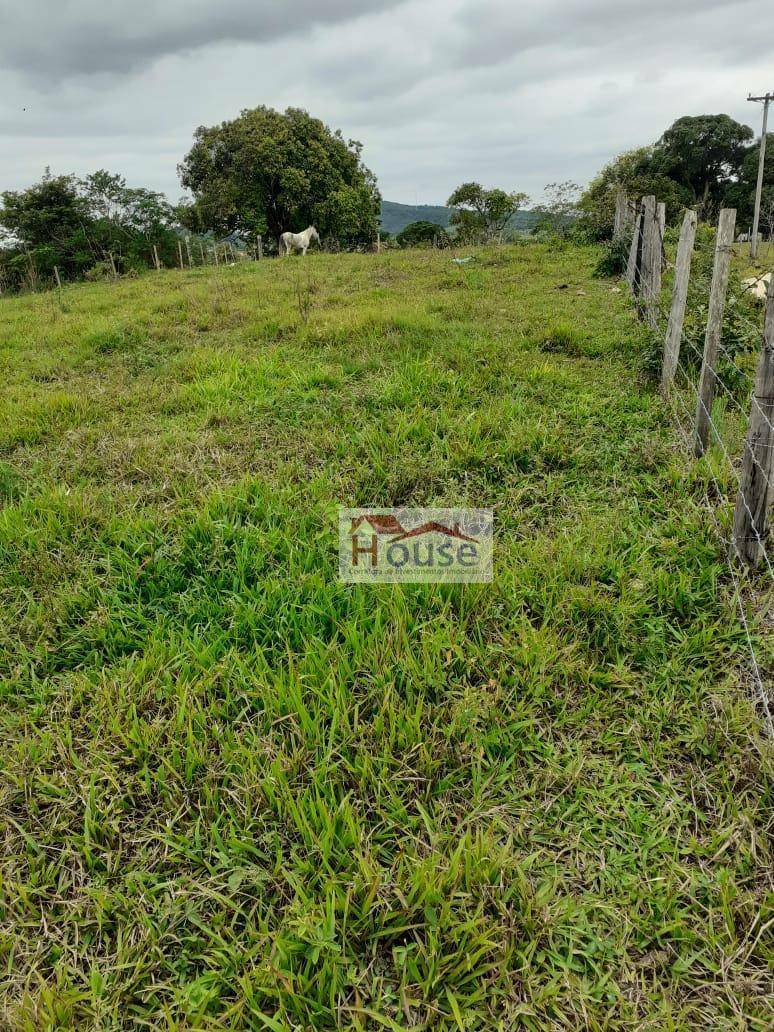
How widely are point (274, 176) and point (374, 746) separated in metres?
28.4

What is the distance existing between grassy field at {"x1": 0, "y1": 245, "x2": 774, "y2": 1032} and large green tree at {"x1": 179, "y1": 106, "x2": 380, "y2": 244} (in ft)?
83.0

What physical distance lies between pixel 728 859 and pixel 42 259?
118 feet

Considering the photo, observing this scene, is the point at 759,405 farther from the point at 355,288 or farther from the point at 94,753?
the point at 355,288

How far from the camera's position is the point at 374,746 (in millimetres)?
1999

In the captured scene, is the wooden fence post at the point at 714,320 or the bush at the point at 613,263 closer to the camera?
the wooden fence post at the point at 714,320

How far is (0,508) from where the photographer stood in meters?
3.55

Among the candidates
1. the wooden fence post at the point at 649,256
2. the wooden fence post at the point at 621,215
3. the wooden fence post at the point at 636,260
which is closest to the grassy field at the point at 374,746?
the wooden fence post at the point at 649,256

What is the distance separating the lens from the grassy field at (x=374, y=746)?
4.73 ft

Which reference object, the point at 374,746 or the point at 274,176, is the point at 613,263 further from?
the point at 274,176

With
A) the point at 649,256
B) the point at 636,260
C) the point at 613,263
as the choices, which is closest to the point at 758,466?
the point at 649,256

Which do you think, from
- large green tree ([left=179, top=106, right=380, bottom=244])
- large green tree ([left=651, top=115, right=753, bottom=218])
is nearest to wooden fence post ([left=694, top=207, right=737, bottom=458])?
large green tree ([left=179, top=106, right=380, bottom=244])

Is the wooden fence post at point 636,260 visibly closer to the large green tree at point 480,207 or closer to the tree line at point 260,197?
the tree line at point 260,197

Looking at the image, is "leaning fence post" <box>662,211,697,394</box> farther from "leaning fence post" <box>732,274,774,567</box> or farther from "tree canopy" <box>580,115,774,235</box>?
"tree canopy" <box>580,115,774,235</box>

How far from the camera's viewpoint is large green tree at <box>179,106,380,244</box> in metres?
24.5
